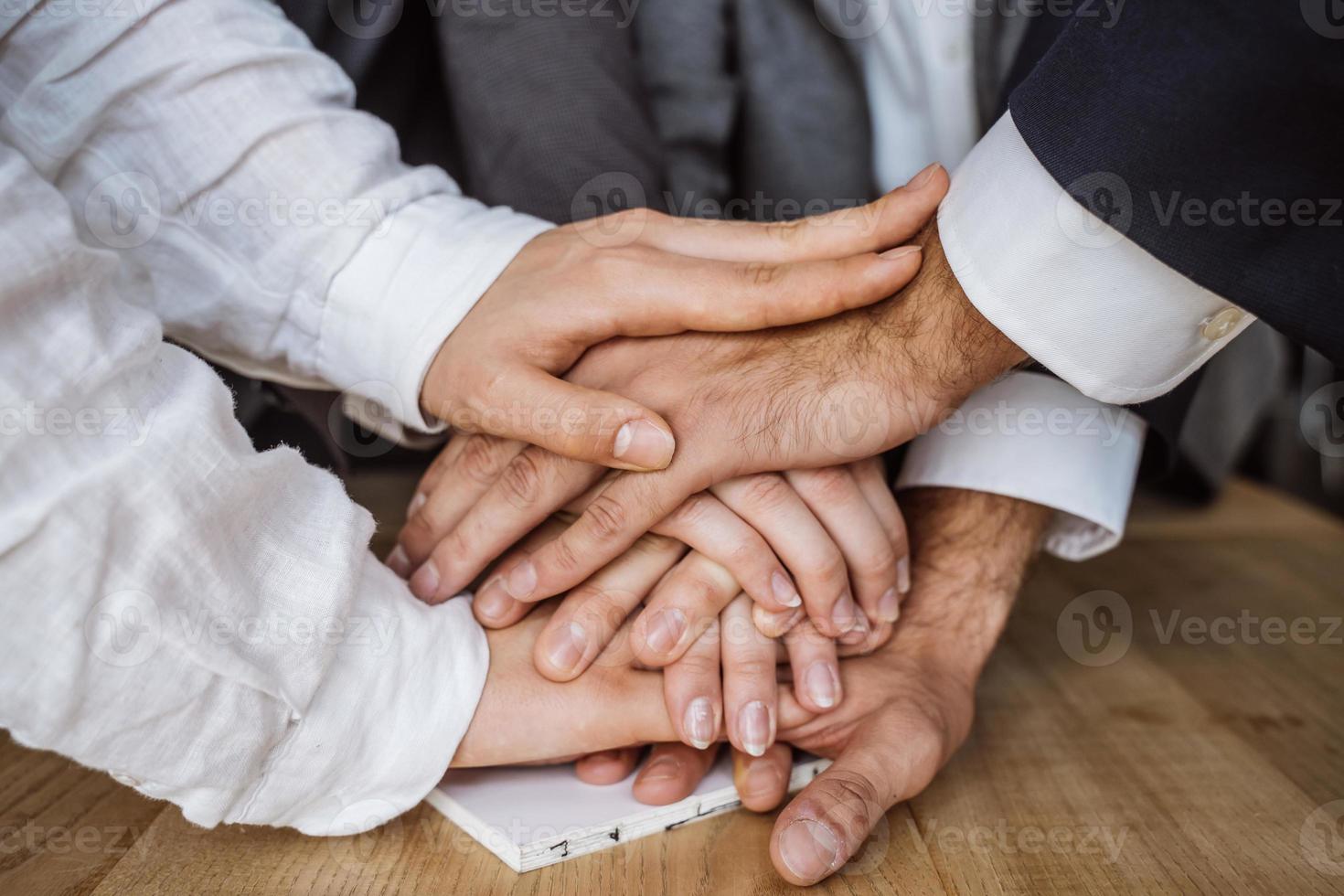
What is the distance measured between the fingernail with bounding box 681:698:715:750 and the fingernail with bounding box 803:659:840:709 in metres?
0.07

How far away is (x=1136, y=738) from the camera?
706 millimetres

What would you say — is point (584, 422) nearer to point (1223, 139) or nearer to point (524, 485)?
point (524, 485)

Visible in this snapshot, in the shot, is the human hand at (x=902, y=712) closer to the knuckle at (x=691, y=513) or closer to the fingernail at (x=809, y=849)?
the fingernail at (x=809, y=849)

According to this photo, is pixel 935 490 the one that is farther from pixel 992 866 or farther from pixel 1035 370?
pixel 992 866

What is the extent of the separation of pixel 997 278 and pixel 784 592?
0.78 ft

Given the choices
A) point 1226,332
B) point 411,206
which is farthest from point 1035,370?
point 411,206

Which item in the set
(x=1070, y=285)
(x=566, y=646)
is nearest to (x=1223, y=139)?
(x=1070, y=285)

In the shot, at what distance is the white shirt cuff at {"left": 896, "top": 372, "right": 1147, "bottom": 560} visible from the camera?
2.49ft

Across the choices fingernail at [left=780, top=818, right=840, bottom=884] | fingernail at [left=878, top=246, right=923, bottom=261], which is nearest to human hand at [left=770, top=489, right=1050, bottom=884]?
fingernail at [left=780, top=818, right=840, bottom=884]

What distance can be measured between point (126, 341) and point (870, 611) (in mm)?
486

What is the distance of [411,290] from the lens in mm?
708

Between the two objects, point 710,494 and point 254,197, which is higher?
point 254,197

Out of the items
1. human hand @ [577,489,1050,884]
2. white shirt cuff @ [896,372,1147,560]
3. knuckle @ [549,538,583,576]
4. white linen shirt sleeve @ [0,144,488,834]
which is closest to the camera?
white linen shirt sleeve @ [0,144,488,834]

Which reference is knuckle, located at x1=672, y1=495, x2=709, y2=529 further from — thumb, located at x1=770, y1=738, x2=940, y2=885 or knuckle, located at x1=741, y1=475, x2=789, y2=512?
thumb, located at x1=770, y1=738, x2=940, y2=885
